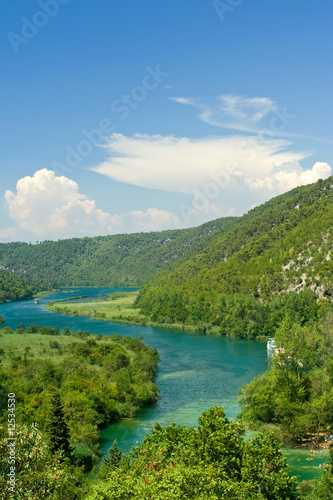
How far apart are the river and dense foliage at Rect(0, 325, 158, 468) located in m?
2.14

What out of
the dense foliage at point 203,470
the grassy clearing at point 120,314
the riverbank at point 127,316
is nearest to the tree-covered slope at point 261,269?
the riverbank at point 127,316

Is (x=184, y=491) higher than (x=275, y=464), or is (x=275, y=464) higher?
(x=184, y=491)

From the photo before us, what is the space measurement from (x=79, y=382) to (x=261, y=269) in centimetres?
8457

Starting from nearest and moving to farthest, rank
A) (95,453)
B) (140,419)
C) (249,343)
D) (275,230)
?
1. (95,453)
2. (140,419)
3. (249,343)
4. (275,230)

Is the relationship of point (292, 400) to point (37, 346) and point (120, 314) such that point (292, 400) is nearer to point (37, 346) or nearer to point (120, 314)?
point (37, 346)

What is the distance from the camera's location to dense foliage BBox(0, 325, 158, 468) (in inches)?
1606

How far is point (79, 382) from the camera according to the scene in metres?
51.4

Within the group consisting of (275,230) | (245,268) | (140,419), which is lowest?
(140,419)

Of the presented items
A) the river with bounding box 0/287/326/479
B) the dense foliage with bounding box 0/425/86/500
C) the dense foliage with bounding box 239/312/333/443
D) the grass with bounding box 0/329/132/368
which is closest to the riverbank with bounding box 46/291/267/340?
the river with bounding box 0/287/326/479

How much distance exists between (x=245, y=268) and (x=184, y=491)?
120 metres

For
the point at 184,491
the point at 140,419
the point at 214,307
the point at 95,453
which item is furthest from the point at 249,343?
the point at 184,491

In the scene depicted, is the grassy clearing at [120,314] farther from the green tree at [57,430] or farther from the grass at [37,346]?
the green tree at [57,430]

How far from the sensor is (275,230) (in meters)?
147

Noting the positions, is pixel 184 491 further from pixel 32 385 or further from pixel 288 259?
pixel 288 259
